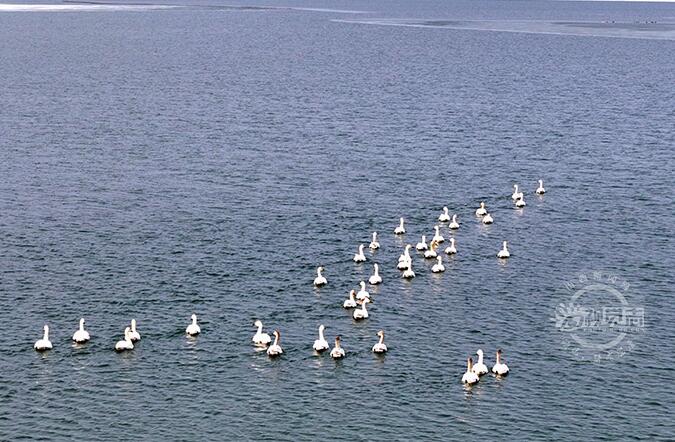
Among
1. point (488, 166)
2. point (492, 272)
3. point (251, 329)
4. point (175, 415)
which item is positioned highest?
point (488, 166)

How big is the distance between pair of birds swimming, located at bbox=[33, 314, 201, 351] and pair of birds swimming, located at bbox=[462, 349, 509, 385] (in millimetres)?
23101

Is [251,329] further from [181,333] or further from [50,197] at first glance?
[50,197]

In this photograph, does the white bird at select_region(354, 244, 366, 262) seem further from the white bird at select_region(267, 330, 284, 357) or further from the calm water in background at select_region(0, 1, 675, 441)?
the white bird at select_region(267, 330, 284, 357)

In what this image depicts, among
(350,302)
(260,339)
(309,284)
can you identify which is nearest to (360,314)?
(350,302)

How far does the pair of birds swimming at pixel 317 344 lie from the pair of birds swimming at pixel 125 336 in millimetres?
5251

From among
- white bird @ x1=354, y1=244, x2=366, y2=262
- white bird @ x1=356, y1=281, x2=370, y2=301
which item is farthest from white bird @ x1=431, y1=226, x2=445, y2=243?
white bird @ x1=356, y1=281, x2=370, y2=301

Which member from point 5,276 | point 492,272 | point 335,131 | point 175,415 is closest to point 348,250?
point 492,272

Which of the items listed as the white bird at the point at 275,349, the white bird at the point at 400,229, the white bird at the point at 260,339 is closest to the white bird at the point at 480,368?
the white bird at the point at 275,349

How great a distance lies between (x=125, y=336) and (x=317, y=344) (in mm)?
15705

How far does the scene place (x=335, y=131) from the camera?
197500 mm

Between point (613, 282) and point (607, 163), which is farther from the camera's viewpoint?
point (607, 163)

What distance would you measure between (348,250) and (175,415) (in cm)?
4266

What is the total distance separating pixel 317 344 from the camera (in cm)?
9631

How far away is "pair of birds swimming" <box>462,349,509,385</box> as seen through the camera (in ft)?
296
